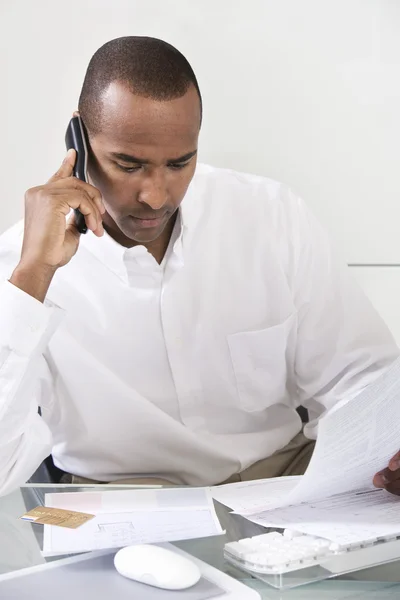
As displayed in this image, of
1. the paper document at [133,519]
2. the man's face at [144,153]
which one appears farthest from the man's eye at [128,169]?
the paper document at [133,519]

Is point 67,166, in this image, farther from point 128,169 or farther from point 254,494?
point 254,494

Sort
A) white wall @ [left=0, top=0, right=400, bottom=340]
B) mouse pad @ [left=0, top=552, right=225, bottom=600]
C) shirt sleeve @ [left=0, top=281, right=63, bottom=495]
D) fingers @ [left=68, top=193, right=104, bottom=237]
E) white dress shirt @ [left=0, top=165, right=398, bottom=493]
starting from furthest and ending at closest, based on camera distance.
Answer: white wall @ [left=0, top=0, right=400, bottom=340] → white dress shirt @ [left=0, top=165, right=398, bottom=493] → fingers @ [left=68, top=193, right=104, bottom=237] → shirt sleeve @ [left=0, top=281, right=63, bottom=495] → mouse pad @ [left=0, top=552, right=225, bottom=600]

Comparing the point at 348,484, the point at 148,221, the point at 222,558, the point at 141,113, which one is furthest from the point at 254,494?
the point at 141,113

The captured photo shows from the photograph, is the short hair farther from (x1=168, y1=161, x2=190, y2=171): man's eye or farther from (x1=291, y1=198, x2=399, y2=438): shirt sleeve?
(x1=291, y1=198, x2=399, y2=438): shirt sleeve

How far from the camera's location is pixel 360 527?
3.25 ft

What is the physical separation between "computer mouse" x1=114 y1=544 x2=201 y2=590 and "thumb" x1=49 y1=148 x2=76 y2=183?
706mm

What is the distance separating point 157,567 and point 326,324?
805 mm

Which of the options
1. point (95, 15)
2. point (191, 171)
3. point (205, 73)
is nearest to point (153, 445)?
point (191, 171)

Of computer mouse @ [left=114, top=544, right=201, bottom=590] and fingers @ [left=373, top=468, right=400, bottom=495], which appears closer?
computer mouse @ [left=114, top=544, right=201, bottom=590]

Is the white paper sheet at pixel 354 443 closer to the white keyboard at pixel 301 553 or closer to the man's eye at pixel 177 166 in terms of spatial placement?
the white keyboard at pixel 301 553

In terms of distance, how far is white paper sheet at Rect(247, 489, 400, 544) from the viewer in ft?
3.17

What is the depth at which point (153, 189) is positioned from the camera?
4.25 ft

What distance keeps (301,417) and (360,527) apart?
0.70m

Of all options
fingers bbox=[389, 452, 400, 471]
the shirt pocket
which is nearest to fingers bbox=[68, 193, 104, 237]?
the shirt pocket
